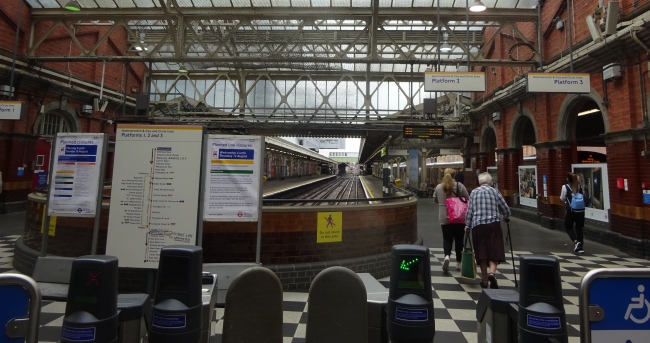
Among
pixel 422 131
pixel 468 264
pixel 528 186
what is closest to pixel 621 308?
pixel 468 264

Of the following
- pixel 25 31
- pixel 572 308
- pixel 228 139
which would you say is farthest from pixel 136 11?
pixel 572 308

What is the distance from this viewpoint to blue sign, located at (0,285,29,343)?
4.58 ft

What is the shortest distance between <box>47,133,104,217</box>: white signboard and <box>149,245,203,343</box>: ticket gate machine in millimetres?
2287

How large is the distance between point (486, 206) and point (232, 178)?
323cm

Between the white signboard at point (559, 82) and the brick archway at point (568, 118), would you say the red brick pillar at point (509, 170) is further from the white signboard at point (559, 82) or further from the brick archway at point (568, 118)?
the white signboard at point (559, 82)

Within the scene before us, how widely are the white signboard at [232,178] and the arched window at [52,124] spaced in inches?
528

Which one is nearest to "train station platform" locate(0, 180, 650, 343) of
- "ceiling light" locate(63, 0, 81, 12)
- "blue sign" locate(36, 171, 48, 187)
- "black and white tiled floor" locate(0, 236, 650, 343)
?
"black and white tiled floor" locate(0, 236, 650, 343)

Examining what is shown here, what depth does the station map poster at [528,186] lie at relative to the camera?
35.2 ft

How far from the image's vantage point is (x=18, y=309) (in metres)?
1.43

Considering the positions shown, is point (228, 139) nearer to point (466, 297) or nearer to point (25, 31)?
point (466, 297)

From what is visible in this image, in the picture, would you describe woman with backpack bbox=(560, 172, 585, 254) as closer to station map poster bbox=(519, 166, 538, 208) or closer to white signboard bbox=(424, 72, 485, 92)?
white signboard bbox=(424, 72, 485, 92)

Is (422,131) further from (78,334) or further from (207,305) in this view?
(78,334)

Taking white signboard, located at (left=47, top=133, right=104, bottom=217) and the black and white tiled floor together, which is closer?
the black and white tiled floor

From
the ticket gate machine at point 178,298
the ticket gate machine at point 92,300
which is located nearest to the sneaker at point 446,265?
the ticket gate machine at point 178,298
